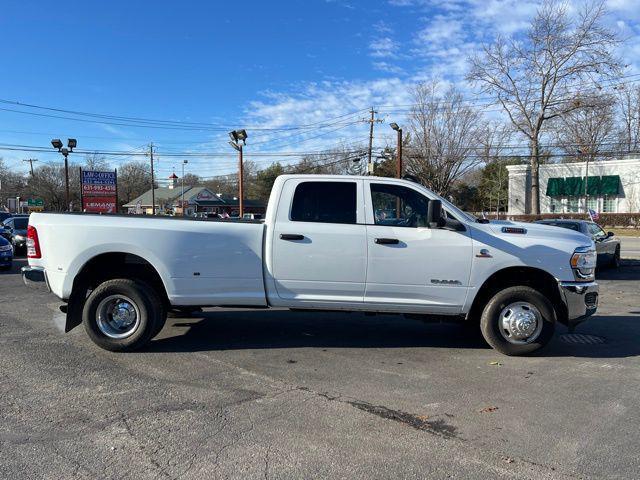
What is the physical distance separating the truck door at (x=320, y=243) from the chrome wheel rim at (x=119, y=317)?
1.72 metres

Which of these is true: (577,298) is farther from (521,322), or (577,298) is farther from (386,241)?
(386,241)

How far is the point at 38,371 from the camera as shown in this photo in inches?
210

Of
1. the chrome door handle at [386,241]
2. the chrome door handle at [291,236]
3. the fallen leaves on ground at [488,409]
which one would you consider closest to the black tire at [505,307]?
the chrome door handle at [386,241]

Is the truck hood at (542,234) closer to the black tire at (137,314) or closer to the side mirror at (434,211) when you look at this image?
the side mirror at (434,211)

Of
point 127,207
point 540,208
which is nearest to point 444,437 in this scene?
point 540,208

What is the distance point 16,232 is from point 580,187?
43.5 meters

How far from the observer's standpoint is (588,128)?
5619 centimetres

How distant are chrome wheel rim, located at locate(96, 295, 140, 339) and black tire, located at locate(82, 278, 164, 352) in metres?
0.05

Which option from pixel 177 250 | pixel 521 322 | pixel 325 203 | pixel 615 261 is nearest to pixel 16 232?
pixel 177 250

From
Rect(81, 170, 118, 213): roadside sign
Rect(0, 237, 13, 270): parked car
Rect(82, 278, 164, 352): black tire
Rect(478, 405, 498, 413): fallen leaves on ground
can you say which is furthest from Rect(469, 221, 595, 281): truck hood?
Rect(81, 170, 118, 213): roadside sign

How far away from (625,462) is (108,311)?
5.24 meters

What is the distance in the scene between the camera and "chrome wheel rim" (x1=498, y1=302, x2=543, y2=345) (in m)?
5.90

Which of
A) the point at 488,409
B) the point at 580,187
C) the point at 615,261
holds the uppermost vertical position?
the point at 580,187

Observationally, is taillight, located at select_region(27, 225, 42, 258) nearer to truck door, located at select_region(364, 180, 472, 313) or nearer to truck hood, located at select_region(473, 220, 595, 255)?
truck door, located at select_region(364, 180, 472, 313)
